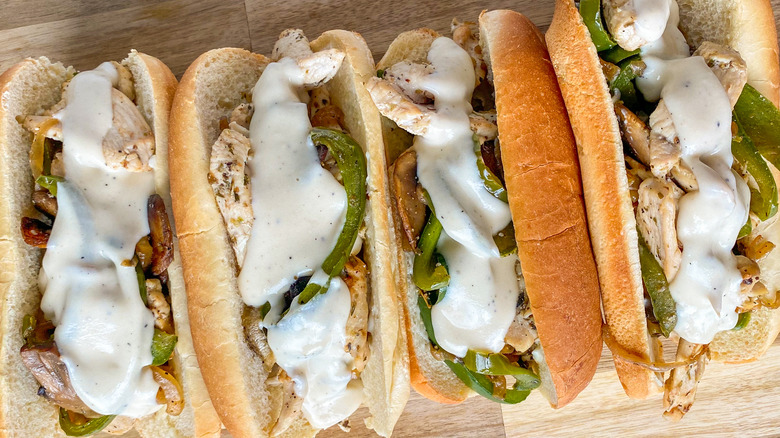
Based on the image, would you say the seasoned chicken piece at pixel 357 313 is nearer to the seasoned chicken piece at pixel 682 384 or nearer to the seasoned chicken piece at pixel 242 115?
the seasoned chicken piece at pixel 242 115

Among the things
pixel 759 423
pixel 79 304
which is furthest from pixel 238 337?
pixel 759 423

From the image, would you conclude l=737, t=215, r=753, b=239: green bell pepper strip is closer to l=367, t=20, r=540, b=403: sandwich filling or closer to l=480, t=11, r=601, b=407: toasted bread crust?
l=480, t=11, r=601, b=407: toasted bread crust


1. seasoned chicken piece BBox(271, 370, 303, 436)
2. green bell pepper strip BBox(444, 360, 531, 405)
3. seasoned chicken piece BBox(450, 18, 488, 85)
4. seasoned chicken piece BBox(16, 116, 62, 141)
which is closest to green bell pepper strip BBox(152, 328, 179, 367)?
seasoned chicken piece BBox(271, 370, 303, 436)

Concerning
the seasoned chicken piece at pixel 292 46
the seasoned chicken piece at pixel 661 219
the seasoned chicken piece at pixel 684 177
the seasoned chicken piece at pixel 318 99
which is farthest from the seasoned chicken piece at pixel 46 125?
the seasoned chicken piece at pixel 684 177

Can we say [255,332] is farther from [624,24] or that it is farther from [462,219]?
[624,24]

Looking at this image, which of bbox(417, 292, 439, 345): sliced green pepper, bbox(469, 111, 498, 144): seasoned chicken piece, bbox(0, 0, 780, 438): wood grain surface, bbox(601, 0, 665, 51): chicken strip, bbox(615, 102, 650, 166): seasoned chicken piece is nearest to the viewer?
bbox(601, 0, 665, 51): chicken strip

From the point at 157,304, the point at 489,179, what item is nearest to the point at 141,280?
the point at 157,304

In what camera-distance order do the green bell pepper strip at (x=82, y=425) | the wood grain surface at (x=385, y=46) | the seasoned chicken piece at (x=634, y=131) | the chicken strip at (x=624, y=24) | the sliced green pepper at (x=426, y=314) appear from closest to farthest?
the chicken strip at (x=624, y=24) < the seasoned chicken piece at (x=634, y=131) < the green bell pepper strip at (x=82, y=425) < the sliced green pepper at (x=426, y=314) < the wood grain surface at (x=385, y=46)
